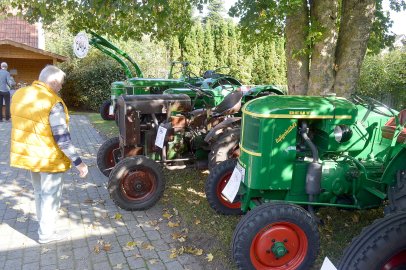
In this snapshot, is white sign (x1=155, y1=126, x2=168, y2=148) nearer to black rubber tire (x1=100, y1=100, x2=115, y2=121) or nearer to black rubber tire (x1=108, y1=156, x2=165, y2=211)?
black rubber tire (x1=108, y1=156, x2=165, y2=211)

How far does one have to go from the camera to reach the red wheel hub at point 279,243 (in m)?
2.83

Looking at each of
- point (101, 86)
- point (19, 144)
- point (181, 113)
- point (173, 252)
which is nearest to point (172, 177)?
point (181, 113)

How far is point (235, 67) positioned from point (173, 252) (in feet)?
59.6

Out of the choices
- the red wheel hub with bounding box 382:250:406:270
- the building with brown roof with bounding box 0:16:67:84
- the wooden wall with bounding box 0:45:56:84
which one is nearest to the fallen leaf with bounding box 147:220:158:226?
the red wheel hub with bounding box 382:250:406:270

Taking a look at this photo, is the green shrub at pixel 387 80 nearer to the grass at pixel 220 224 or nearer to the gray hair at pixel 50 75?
the grass at pixel 220 224

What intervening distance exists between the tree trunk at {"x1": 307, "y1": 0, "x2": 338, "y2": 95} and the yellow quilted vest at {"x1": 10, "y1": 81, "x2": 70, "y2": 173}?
155 inches

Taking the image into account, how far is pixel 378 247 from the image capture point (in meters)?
1.84

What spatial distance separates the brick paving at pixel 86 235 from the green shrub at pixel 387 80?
8.21 meters

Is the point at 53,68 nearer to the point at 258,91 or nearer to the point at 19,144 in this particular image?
the point at 19,144

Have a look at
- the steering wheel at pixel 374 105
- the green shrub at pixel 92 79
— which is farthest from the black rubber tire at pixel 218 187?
the green shrub at pixel 92 79

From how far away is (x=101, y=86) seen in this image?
14781mm

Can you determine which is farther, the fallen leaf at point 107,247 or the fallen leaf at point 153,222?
the fallen leaf at point 153,222

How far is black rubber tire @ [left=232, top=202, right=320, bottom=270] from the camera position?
2.75 m

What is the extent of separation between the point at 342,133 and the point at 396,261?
142 centimetres
